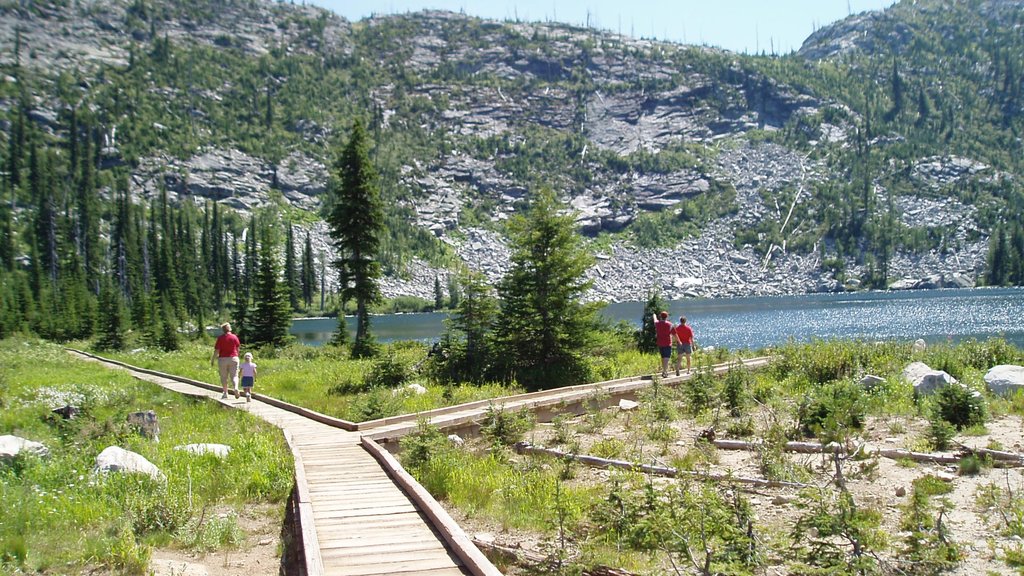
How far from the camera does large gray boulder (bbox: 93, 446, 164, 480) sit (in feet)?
32.2

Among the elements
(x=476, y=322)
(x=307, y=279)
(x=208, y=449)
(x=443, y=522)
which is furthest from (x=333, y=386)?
(x=307, y=279)

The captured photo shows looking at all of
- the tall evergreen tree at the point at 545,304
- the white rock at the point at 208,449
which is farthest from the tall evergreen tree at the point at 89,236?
the white rock at the point at 208,449

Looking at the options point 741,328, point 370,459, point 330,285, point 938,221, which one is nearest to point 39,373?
point 370,459

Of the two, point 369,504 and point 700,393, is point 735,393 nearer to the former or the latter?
point 700,393

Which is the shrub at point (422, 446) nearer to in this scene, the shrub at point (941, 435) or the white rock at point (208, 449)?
the white rock at point (208, 449)

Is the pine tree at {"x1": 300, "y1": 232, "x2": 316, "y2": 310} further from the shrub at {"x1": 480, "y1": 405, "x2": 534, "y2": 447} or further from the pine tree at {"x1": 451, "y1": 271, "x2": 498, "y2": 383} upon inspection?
the shrub at {"x1": 480, "y1": 405, "x2": 534, "y2": 447}

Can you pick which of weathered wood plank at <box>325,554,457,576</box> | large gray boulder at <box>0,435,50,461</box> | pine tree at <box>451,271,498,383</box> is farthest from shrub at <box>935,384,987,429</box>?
Answer: large gray boulder at <box>0,435,50,461</box>

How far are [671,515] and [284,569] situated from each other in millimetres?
4457

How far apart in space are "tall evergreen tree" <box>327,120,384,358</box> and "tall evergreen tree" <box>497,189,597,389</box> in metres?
14.6

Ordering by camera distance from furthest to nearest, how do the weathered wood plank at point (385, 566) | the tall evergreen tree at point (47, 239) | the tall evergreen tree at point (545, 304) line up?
1. the tall evergreen tree at point (47, 239)
2. the tall evergreen tree at point (545, 304)
3. the weathered wood plank at point (385, 566)

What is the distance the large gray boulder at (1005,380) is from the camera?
15.8 m

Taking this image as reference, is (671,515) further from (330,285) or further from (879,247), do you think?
(879,247)

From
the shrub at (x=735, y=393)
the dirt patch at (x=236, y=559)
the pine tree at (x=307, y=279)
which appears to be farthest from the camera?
the pine tree at (x=307, y=279)

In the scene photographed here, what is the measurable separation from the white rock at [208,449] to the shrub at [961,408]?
1387 centimetres
